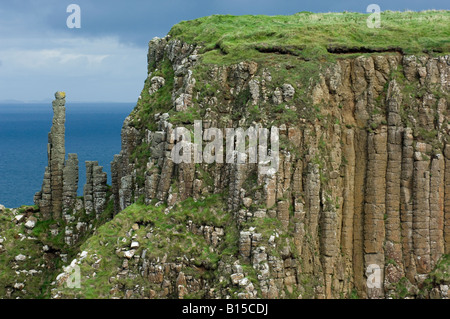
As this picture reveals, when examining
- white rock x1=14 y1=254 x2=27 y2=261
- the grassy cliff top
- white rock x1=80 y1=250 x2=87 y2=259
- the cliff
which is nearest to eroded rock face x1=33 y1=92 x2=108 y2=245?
white rock x1=14 y1=254 x2=27 y2=261

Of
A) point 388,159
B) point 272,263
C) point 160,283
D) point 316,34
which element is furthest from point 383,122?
point 160,283

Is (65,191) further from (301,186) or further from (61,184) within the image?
(301,186)

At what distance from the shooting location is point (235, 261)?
71375 millimetres

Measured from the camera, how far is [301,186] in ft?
246

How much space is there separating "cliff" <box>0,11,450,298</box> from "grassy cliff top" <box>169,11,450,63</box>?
254mm

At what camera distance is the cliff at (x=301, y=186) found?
7312 cm

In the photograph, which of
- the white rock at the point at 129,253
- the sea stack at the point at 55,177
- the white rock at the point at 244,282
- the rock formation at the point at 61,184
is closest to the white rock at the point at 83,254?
the white rock at the point at 129,253

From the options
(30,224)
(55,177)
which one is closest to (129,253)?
(30,224)

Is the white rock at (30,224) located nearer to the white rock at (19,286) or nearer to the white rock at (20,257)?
the white rock at (20,257)

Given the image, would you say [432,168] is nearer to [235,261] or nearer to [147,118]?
[235,261]

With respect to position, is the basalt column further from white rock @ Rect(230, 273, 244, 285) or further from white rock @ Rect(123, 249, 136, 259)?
white rock @ Rect(230, 273, 244, 285)

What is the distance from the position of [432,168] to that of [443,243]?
7453mm

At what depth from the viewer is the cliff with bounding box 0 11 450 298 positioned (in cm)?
7312

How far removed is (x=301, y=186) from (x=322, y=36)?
17886 mm
